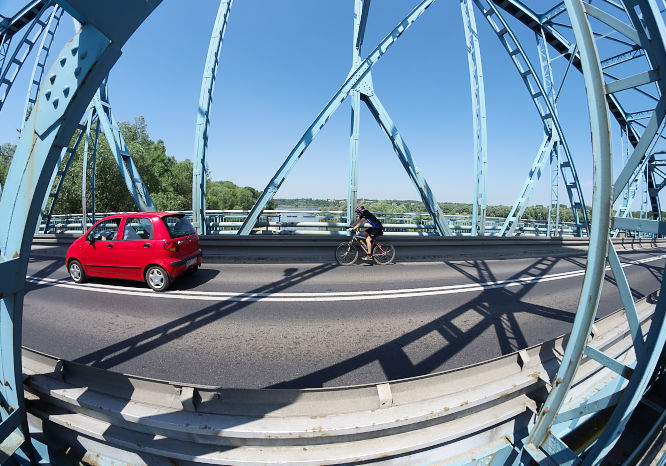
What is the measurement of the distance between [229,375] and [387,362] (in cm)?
200

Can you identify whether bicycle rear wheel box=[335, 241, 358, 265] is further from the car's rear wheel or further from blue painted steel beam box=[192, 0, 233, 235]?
the car's rear wheel

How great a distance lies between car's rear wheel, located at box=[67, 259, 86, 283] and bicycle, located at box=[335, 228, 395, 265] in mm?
6773

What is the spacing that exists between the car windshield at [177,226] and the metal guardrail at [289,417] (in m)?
4.18

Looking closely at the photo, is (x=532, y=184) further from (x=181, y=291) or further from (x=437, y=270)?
(x=181, y=291)

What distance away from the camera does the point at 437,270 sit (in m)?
7.66

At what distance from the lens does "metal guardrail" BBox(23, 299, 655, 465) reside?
1548 millimetres

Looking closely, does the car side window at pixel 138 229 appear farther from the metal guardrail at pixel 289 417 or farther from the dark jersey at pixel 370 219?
the dark jersey at pixel 370 219

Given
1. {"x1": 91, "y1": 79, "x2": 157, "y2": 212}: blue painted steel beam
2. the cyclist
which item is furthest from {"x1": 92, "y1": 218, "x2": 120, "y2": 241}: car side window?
the cyclist

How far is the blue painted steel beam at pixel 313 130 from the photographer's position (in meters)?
9.45

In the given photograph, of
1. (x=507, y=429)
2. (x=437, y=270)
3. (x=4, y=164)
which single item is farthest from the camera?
(x=4, y=164)

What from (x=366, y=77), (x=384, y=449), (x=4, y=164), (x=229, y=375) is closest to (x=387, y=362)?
(x=384, y=449)

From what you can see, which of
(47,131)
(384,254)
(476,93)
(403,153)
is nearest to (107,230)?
(47,131)

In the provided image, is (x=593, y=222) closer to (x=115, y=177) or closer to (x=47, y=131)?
(x=47, y=131)

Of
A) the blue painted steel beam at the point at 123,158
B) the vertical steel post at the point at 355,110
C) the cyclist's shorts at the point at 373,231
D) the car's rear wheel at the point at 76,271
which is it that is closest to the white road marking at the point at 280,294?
the car's rear wheel at the point at 76,271
